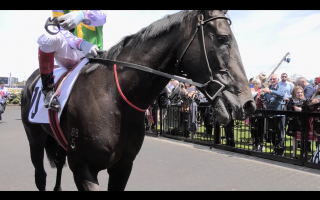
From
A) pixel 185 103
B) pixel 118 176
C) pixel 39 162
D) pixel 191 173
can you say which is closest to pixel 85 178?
pixel 118 176

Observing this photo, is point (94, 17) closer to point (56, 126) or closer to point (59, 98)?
point (59, 98)

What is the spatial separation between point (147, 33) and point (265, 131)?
5276 mm

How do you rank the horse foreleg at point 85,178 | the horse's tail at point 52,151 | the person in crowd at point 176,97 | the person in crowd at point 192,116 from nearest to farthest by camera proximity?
the horse foreleg at point 85,178
the horse's tail at point 52,151
the person in crowd at point 192,116
the person in crowd at point 176,97

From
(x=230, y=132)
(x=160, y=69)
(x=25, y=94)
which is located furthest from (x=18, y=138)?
(x=160, y=69)

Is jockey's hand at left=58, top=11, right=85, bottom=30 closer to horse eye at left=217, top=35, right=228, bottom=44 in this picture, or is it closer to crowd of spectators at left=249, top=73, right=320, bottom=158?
horse eye at left=217, top=35, right=228, bottom=44

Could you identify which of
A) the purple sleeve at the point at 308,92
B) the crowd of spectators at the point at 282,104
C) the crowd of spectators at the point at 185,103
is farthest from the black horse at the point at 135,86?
the purple sleeve at the point at 308,92

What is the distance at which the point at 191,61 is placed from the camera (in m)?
1.94

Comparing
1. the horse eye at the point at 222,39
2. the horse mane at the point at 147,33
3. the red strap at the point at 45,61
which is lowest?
the red strap at the point at 45,61

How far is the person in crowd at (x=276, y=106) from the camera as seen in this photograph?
6231mm

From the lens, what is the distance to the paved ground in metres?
4.43

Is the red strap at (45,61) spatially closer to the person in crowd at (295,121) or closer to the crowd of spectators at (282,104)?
the crowd of spectators at (282,104)

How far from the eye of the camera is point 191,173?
201 inches

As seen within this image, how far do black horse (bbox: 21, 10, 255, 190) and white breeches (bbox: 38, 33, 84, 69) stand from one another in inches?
14.8

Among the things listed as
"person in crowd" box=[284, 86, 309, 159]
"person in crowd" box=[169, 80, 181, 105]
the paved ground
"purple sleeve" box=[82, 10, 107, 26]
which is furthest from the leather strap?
"person in crowd" box=[169, 80, 181, 105]
